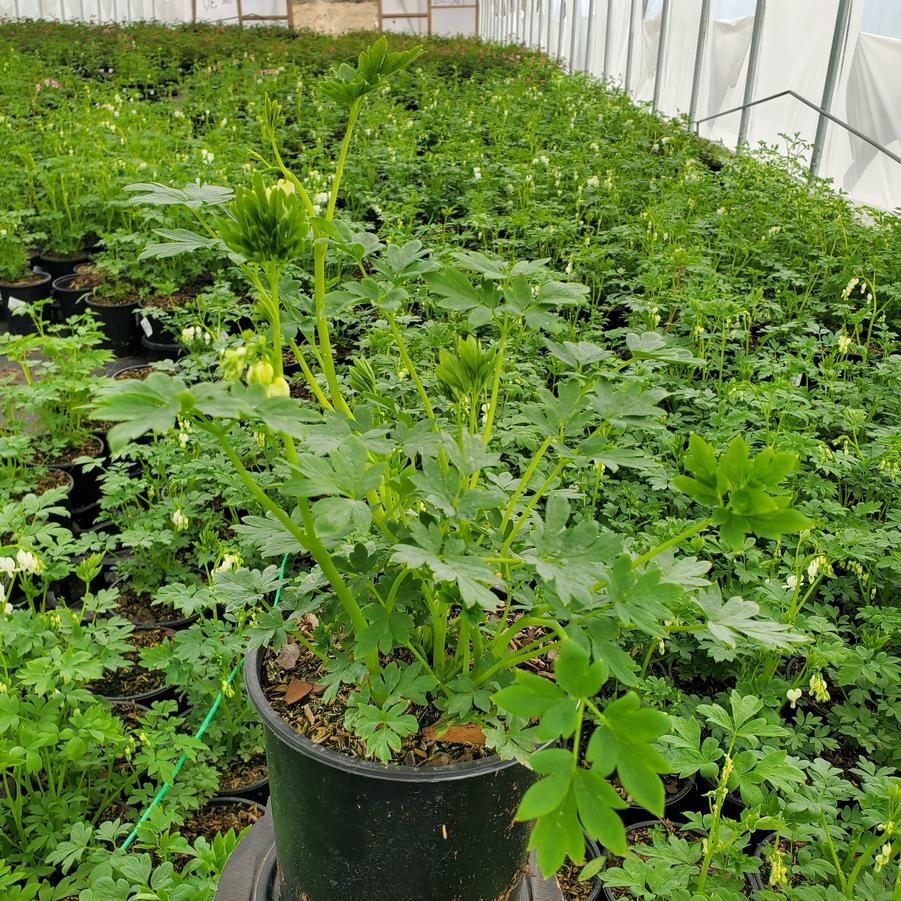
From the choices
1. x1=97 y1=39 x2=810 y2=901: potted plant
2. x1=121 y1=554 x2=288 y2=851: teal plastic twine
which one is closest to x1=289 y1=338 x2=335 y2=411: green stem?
x1=97 y1=39 x2=810 y2=901: potted plant

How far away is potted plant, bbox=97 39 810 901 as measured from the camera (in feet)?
2.74

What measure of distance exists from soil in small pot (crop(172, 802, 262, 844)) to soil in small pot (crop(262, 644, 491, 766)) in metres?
0.94

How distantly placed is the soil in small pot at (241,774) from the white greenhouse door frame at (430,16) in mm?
25891

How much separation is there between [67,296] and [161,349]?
3.36 ft

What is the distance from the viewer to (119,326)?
16.2 feet

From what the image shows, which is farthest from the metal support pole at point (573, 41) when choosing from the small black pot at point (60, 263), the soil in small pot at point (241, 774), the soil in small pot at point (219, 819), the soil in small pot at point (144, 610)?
the soil in small pot at point (219, 819)

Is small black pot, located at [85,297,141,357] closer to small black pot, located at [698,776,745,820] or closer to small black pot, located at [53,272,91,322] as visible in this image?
small black pot, located at [53,272,91,322]

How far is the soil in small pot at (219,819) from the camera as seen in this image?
2.09m

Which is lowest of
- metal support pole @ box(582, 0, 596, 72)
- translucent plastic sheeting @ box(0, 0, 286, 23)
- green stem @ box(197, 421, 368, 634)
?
green stem @ box(197, 421, 368, 634)

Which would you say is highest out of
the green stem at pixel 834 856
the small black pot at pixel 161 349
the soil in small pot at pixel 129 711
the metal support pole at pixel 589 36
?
the metal support pole at pixel 589 36

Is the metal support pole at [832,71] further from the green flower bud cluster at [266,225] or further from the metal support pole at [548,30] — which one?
the metal support pole at [548,30]

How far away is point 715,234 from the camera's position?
5105 millimetres

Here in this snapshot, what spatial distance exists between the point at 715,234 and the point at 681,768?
4317 millimetres

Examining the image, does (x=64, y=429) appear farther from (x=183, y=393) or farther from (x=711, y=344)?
(x=183, y=393)
